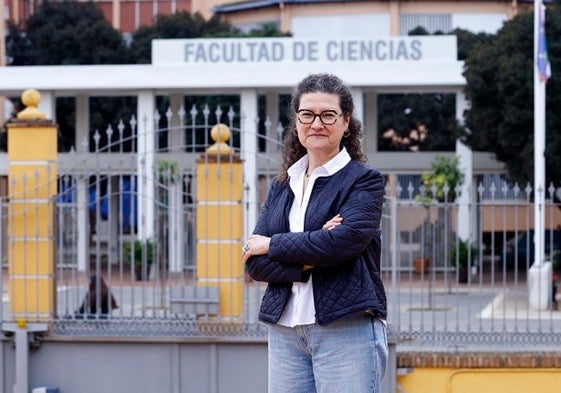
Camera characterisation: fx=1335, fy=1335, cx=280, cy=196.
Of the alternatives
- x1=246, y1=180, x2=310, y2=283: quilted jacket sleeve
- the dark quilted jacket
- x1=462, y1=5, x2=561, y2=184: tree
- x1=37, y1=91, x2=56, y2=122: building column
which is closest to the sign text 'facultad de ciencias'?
x1=462, y1=5, x2=561, y2=184: tree

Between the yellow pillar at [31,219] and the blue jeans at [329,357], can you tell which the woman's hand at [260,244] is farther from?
the yellow pillar at [31,219]

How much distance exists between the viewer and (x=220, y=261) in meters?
10.3

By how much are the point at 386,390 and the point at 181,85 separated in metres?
19.4

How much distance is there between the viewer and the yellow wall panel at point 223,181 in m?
10.2

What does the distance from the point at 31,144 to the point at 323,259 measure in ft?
19.1

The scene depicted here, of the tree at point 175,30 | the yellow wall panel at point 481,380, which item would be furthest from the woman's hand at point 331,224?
the tree at point 175,30

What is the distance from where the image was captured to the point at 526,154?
25500 mm

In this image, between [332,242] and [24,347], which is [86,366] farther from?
[332,242]

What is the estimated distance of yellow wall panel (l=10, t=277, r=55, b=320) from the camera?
32.8 feet

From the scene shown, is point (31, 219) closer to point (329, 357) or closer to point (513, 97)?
point (329, 357)

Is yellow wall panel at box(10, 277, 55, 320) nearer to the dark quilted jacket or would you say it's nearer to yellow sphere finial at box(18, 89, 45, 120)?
yellow sphere finial at box(18, 89, 45, 120)

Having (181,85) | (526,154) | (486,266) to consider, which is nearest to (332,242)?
(486,266)

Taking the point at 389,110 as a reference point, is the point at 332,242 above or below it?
below

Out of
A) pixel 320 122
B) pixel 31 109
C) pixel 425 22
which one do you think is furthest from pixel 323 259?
pixel 425 22
